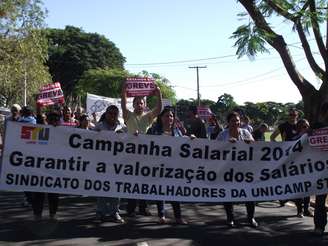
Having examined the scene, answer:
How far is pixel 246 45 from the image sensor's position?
1351 cm

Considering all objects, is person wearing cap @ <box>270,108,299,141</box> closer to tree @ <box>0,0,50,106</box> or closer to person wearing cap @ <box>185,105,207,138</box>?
person wearing cap @ <box>185,105,207,138</box>

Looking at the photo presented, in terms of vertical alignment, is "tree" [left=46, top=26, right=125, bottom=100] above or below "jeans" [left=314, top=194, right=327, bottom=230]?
above

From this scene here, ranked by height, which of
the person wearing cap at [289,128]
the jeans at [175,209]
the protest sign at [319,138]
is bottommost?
the jeans at [175,209]

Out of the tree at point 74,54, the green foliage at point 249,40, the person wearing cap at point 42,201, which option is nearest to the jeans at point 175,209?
the person wearing cap at point 42,201

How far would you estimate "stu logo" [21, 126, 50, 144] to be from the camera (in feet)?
27.6

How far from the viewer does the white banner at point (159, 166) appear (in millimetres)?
8406

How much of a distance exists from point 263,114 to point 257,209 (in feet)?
300

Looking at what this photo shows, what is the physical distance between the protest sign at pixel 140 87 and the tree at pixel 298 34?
2.20 m

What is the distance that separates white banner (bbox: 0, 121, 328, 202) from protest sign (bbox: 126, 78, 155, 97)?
4.19 m

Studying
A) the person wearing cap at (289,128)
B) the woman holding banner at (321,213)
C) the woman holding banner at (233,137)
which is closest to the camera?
the woman holding banner at (321,213)

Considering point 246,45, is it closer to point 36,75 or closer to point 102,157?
point 102,157

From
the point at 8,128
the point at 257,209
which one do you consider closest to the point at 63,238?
the point at 8,128

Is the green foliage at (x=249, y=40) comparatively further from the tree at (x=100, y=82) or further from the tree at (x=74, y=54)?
the tree at (x=74, y=54)

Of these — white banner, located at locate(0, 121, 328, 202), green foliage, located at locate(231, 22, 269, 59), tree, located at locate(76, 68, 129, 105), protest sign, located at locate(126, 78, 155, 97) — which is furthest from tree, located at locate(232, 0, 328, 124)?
tree, located at locate(76, 68, 129, 105)
